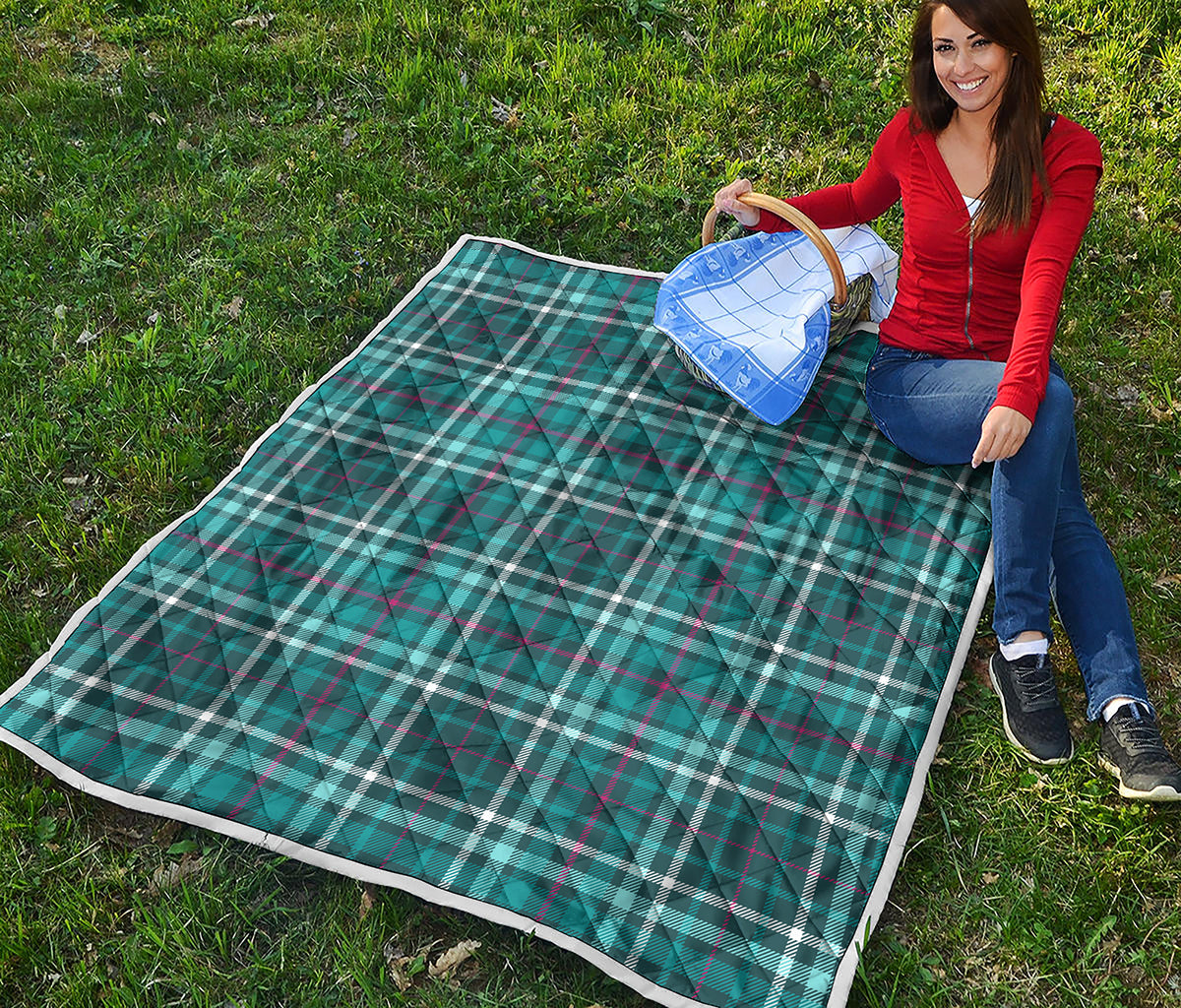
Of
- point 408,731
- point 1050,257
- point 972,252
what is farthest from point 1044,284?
point 408,731

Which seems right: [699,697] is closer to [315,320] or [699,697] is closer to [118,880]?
[118,880]

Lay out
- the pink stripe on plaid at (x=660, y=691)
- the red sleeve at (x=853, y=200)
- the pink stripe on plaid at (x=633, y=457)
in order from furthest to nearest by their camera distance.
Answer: the red sleeve at (x=853, y=200)
the pink stripe on plaid at (x=633, y=457)
the pink stripe on plaid at (x=660, y=691)

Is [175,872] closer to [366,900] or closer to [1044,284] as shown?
[366,900]

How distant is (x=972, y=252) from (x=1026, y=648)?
3.16 ft

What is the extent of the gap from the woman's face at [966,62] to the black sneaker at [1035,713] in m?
1.28

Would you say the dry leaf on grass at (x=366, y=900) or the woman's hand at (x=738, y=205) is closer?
the dry leaf on grass at (x=366, y=900)

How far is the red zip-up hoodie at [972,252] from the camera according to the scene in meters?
2.48

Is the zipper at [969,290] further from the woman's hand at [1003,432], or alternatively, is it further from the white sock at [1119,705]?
the white sock at [1119,705]

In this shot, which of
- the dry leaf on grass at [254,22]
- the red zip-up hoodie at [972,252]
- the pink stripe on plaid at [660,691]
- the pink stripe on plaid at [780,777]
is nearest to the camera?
the pink stripe on plaid at [780,777]

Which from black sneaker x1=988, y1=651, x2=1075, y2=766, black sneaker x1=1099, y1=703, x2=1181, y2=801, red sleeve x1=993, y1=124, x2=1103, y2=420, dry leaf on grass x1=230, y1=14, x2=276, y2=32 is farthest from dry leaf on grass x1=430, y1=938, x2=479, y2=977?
dry leaf on grass x1=230, y1=14, x2=276, y2=32

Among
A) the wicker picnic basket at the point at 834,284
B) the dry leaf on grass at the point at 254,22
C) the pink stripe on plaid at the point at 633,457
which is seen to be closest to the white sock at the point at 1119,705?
the pink stripe on plaid at the point at 633,457

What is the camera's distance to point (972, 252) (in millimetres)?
2678

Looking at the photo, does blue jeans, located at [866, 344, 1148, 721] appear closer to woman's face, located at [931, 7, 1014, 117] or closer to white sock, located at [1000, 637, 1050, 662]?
white sock, located at [1000, 637, 1050, 662]

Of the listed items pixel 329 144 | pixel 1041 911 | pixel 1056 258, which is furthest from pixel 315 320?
pixel 1041 911
